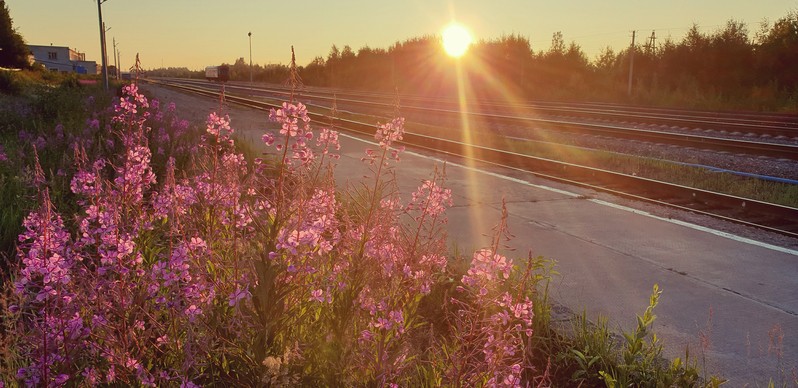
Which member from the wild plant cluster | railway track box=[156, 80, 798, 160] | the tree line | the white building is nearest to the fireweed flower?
the wild plant cluster

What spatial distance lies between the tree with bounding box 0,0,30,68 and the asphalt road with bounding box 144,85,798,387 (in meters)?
77.8

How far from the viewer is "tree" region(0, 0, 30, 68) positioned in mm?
70438

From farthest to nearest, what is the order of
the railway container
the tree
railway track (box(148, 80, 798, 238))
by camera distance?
the railway container < the tree < railway track (box(148, 80, 798, 238))

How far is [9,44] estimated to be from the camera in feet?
232

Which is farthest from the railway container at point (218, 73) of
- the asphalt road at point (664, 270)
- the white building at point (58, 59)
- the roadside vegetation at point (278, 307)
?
the roadside vegetation at point (278, 307)

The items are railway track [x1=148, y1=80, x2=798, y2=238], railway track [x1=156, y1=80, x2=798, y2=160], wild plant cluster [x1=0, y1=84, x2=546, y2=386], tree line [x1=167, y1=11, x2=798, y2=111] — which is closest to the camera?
wild plant cluster [x1=0, y1=84, x2=546, y2=386]

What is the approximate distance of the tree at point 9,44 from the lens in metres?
70.4

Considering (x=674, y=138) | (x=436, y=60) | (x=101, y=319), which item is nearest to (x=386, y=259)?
(x=101, y=319)

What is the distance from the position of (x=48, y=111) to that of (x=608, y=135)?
16.5 metres

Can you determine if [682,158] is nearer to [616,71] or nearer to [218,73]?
[616,71]

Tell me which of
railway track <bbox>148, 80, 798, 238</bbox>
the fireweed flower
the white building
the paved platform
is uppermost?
the white building

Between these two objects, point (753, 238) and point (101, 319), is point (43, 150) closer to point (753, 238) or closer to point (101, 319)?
point (101, 319)

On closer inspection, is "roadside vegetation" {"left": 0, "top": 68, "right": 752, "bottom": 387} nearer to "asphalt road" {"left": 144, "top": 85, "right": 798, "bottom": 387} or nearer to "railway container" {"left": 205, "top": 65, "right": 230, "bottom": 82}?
"asphalt road" {"left": 144, "top": 85, "right": 798, "bottom": 387}

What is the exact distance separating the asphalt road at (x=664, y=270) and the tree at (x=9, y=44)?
7776 cm
